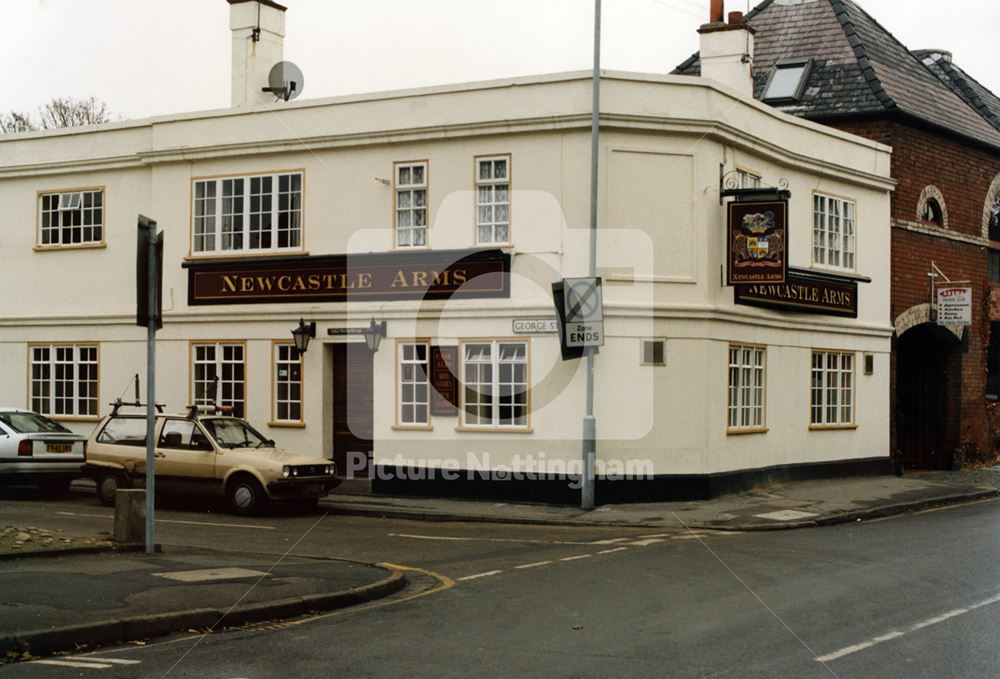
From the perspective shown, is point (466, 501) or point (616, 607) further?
point (466, 501)

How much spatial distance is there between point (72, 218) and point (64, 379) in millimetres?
3563

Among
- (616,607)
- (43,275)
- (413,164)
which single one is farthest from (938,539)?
(43,275)

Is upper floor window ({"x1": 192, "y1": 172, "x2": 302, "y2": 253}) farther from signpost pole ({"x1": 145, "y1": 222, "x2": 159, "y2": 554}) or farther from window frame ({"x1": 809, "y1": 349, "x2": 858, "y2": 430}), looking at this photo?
window frame ({"x1": 809, "y1": 349, "x2": 858, "y2": 430})

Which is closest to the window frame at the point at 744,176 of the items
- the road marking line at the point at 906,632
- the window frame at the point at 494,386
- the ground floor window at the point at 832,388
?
the ground floor window at the point at 832,388

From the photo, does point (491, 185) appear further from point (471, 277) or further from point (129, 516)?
point (129, 516)

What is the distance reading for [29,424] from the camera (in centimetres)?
2147

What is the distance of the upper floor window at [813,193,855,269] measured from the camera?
24406 millimetres

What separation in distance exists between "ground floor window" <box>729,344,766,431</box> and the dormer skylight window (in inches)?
310

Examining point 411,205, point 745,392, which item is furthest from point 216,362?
point 745,392

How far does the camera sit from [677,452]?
67.2 ft

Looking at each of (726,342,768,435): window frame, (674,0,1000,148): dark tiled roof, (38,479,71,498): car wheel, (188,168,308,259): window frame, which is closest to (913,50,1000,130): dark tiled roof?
(674,0,1000,148): dark tiled roof

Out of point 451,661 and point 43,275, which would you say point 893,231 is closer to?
point 43,275

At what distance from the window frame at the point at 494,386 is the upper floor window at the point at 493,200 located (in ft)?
5.93

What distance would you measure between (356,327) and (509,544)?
25.1 ft
